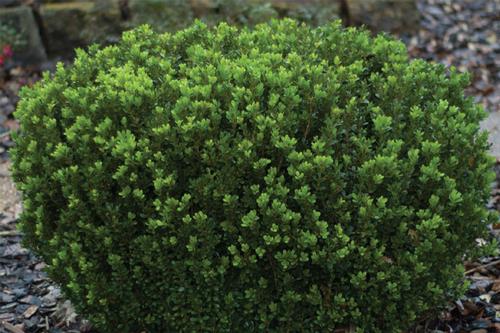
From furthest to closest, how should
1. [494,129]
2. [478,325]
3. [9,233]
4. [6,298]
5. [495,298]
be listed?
[494,129]
[9,233]
[6,298]
[495,298]
[478,325]

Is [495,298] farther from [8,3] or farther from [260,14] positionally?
[8,3]

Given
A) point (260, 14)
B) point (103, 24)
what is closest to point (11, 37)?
point (103, 24)

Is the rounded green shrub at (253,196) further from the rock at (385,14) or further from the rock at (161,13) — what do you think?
the rock at (385,14)

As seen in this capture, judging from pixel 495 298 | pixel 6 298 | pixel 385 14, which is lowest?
pixel 495 298

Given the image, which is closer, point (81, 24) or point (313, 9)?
point (81, 24)

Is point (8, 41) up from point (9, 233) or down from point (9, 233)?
up

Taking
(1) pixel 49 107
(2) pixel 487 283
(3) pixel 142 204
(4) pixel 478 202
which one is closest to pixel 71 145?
(1) pixel 49 107

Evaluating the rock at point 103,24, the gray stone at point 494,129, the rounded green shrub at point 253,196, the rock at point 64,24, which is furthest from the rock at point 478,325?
the rock at point 64,24
